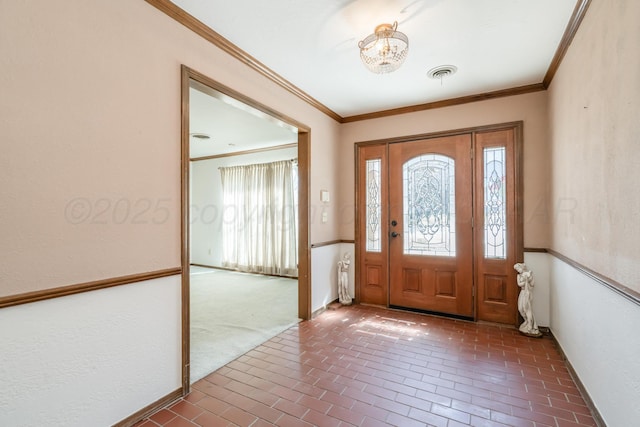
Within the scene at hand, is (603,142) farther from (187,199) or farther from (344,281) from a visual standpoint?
(344,281)

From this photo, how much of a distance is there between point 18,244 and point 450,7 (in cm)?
281

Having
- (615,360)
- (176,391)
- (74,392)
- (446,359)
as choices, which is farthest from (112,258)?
(615,360)

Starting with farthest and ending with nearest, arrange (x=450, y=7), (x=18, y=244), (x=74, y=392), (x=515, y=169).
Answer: (x=515, y=169) < (x=450, y=7) < (x=74, y=392) < (x=18, y=244)

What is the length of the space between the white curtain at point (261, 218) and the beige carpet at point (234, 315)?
1.72 feet

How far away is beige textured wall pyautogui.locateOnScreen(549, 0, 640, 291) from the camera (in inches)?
54.9

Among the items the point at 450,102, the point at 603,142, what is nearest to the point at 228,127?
the point at 450,102

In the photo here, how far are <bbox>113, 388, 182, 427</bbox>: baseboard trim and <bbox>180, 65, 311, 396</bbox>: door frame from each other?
64 millimetres

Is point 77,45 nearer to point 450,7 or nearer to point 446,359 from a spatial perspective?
point 450,7

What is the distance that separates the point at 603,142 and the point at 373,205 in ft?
8.30

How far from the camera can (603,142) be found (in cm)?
173

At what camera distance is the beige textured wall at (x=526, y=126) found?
125 inches

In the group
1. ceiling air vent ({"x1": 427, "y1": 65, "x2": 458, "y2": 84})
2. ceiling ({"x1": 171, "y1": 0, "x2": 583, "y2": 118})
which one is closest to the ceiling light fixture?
ceiling ({"x1": 171, "y1": 0, "x2": 583, "y2": 118})

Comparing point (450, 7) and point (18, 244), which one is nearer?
point (18, 244)

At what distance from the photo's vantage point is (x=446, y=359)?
2.57m
